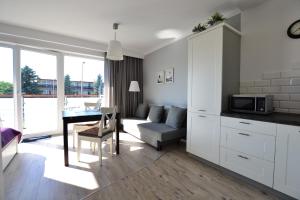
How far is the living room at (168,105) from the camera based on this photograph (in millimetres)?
1819

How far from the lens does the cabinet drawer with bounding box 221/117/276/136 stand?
1.73 m

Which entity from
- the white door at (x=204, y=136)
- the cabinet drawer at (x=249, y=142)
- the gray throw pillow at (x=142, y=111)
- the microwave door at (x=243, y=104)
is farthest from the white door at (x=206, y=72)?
the gray throw pillow at (x=142, y=111)

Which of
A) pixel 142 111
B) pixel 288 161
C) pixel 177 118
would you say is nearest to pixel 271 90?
pixel 288 161

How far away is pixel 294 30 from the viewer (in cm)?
200

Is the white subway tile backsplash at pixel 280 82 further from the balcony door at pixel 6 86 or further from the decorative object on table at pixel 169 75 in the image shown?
the balcony door at pixel 6 86

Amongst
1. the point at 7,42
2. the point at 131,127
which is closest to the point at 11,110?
the point at 7,42

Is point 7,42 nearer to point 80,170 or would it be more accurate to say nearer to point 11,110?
point 11,110

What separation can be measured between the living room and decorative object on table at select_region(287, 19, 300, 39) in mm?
10

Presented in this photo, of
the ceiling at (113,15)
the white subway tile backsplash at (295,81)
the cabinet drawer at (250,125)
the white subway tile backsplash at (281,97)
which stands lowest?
the cabinet drawer at (250,125)

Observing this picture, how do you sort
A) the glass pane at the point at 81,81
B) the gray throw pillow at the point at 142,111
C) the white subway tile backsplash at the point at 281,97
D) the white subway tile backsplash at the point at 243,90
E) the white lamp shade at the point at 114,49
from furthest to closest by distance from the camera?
the gray throw pillow at the point at 142,111
the glass pane at the point at 81,81
the white lamp shade at the point at 114,49
the white subway tile backsplash at the point at 243,90
the white subway tile backsplash at the point at 281,97

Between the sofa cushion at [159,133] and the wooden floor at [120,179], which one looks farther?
the sofa cushion at [159,133]

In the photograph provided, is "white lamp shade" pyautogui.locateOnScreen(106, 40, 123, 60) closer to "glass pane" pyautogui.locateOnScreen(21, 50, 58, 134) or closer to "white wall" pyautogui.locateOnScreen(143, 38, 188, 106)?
"white wall" pyautogui.locateOnScreen(143, 38, 188, 106)

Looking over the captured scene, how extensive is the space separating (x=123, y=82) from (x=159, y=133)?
7.80 feet

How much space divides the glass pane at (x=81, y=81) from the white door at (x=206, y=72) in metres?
2.48
